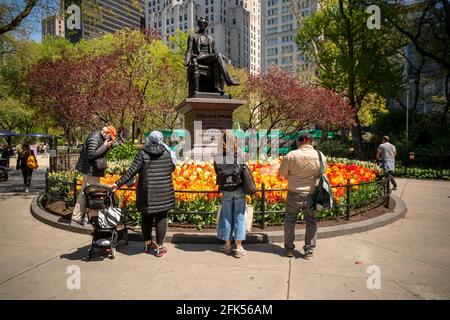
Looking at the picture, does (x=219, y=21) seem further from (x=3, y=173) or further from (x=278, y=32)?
(x=3, y=173)

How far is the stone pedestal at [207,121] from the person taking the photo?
38.0ft

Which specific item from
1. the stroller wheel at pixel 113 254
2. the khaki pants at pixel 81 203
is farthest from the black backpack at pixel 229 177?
the khaki pants at pixel 81 203

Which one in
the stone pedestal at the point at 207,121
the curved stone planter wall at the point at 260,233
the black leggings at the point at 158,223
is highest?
the stone pedestal at the point at 207,121

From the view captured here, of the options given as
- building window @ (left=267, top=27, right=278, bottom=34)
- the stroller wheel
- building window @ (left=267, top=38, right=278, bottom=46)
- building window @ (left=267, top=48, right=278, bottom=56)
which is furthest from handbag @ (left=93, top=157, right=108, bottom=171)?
building window @ (left=267, top=27, right=278, bottom=34)

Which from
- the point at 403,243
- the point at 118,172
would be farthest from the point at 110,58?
the point at 403,243

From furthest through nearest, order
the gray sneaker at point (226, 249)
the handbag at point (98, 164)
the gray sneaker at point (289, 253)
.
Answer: the handbag at point (98, 164) → the gray sneaker at point (226, 249) → the gray sneaker at point (289, 253)

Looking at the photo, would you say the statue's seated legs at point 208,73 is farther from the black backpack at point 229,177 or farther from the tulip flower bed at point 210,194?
the black backpack at point 229,177

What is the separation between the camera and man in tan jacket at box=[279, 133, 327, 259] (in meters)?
5.52

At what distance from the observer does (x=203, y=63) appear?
41.7 ft

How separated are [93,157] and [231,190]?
109 inches

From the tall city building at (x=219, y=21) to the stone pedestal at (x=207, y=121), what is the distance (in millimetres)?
119080

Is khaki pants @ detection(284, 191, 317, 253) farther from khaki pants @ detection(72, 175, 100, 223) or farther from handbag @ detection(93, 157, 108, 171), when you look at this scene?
khaki pants @ detection(72, 175, 100, 223)

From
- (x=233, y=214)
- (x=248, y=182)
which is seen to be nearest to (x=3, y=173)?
(x=233, y=214)

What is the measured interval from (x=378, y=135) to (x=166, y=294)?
3275 centimetres
